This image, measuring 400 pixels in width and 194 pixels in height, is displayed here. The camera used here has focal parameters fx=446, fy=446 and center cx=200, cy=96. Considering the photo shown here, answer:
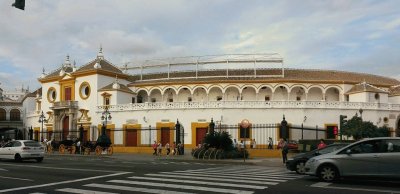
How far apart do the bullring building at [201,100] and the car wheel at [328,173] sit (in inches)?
1216

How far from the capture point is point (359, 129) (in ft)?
139

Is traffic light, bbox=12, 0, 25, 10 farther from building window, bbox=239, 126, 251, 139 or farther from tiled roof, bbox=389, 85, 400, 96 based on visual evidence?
tiled roof, bbox=389, 85, 400, 96

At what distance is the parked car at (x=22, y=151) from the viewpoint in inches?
1005

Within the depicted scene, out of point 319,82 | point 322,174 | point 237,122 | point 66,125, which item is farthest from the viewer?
point 66,125

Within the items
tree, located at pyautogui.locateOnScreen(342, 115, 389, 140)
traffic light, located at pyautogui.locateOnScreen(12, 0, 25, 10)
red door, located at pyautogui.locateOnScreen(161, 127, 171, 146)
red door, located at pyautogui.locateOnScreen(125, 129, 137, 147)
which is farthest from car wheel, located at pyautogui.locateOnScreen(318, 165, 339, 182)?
red door, located at pyautogui.locateOnScreen(125, 129, 137, 147)

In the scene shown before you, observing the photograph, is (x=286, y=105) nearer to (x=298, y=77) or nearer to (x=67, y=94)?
(x=298, y=77)

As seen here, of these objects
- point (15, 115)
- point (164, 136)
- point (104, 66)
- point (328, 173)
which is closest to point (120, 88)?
point (104, 66)

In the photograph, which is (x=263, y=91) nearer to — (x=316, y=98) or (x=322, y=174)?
(x=316, y=98)

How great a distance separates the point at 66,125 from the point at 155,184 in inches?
1918

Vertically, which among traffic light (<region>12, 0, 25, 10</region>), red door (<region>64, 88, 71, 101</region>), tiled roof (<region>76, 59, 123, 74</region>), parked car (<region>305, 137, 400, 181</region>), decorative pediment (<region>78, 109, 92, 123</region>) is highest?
tiled roof (<region>76, 59, 123, 74</region>)

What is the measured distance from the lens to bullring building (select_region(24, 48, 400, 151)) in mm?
48469

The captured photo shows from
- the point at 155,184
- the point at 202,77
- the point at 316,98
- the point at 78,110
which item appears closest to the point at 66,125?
the point at 78,110

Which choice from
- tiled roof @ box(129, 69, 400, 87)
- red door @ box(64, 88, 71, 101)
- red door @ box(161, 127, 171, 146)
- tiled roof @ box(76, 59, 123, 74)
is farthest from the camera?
red door @ box(64, 88, 71, 101)

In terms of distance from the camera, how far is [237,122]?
48.5 metres
